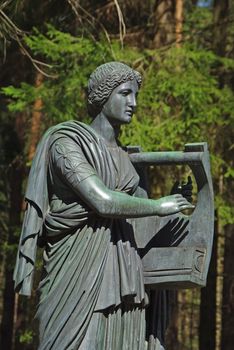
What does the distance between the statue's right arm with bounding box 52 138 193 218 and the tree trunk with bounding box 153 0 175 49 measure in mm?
12035

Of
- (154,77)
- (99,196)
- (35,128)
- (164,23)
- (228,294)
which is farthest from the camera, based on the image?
(228,294)

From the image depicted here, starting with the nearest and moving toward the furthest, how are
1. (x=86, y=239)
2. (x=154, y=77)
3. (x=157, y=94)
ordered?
(x=86, y=239)
(x=157, y=94)
(x=154, y=77)

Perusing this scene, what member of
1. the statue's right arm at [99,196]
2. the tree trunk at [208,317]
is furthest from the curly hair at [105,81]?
the tree trunk at [208,317]

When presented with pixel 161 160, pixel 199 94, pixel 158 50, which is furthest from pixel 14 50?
pixel 161 160

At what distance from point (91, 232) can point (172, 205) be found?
1.53 ft

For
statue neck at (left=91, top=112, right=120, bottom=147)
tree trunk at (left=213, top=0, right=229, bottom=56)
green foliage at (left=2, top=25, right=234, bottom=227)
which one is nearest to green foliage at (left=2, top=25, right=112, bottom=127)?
green foliage at (left=2, top=25, right=234, bottom=227)

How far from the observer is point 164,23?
1838 centimetres

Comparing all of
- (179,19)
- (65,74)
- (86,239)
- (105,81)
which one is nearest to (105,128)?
(105,81)

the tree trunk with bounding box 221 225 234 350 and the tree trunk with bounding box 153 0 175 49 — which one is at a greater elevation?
the tree trunk with bounding box 153 0 175 49

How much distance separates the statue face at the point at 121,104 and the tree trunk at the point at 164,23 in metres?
11.7

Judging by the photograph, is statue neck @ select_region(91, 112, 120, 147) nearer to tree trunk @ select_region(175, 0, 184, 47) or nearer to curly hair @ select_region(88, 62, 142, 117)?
curly hair @ select_region(88, 62, 142, 117)

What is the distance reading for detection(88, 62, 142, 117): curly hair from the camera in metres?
5.62

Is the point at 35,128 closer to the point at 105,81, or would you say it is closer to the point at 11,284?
the point at 11,284

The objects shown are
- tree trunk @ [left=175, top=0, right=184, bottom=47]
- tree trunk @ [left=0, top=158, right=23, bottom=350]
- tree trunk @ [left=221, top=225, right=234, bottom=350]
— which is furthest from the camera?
tree trunk @ [left=0, top=158, right=23, bottom=350]
